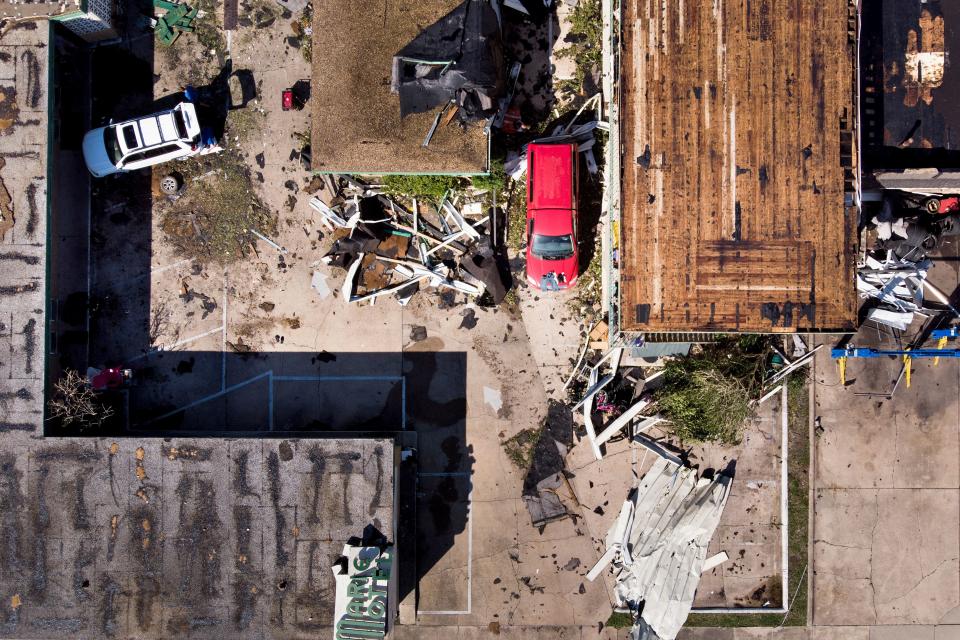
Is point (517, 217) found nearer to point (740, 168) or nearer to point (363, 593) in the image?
point (740, 168)

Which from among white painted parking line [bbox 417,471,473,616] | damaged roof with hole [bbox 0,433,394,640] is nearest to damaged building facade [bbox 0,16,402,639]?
damaged roof with hole [bbox 0,433,394,640]

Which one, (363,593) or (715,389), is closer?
(363,593)

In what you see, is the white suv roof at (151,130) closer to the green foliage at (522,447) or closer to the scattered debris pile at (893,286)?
the green foliage at (522,447)

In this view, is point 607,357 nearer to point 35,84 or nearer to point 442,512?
point 442,512

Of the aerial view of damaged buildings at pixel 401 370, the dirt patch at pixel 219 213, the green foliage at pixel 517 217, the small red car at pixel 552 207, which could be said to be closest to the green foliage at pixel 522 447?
the aerial view of damaged buildings at pixel 401 370

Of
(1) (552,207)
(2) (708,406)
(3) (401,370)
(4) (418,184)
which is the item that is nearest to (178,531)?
(3) (401,370)

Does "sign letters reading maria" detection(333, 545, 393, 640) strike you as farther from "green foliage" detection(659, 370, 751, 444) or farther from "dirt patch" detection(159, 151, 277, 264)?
"dirt patch" detection(159, 151, 277, 264)
